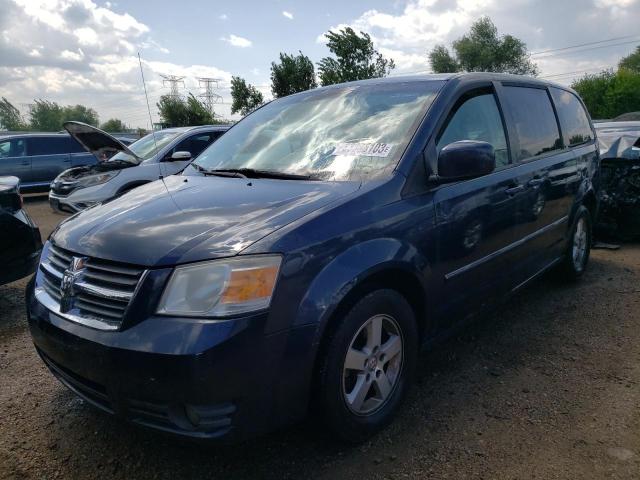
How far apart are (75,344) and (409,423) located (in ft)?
5.30

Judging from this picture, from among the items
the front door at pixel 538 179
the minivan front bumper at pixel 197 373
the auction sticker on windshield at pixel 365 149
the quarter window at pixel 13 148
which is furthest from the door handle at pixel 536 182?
the quarter window at pixel 13 148

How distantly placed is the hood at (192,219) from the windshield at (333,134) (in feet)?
0.68

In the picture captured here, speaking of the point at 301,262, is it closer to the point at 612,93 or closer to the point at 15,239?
the point at 15,239

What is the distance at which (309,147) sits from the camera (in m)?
2.86

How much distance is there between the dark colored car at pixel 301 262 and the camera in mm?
1846

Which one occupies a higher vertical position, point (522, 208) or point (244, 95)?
point (244, 95)

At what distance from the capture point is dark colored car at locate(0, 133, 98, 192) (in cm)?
1247

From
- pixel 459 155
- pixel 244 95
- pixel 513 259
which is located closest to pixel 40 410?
pixel 459 155

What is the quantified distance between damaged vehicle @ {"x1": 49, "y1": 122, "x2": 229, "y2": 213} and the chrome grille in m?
4.94

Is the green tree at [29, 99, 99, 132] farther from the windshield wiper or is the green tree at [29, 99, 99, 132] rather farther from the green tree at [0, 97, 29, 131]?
the windshield wiper

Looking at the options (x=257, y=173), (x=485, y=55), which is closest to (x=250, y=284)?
(x=257, y=173)

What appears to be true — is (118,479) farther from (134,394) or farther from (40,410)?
(40,410)

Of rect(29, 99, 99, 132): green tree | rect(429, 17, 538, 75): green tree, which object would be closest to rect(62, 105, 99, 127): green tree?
rect(29, 99, 99, 132): green tree

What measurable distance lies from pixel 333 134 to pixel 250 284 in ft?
4.33
